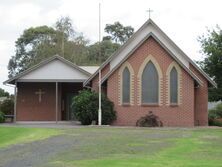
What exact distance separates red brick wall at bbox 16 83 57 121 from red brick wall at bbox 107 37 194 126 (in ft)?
25.7

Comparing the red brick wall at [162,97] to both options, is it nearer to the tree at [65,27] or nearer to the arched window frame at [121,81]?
the arched window frame at [121,81]

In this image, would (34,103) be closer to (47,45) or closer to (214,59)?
(214,59)

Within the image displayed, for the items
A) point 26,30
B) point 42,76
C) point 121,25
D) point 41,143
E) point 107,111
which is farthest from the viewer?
point 121,25

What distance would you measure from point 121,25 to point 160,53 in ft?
202

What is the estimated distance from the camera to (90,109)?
36.5 m

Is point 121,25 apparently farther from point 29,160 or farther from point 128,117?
point 29,160

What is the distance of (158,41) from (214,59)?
8.77 meters

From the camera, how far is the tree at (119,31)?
319 ft

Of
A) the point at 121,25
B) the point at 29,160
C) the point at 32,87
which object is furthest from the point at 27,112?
the point at 121,25

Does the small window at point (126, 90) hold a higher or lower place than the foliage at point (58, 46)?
lower

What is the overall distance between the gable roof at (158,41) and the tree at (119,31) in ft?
191

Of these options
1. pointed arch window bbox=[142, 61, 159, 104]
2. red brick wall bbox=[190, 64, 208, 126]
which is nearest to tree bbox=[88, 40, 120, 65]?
red brick wall bbox=[190, 64, 208, 126]

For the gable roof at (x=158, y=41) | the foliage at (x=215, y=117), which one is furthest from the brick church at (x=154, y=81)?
the foliage at (x=215, y=117)

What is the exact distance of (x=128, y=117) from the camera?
123ft
